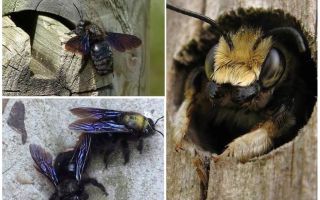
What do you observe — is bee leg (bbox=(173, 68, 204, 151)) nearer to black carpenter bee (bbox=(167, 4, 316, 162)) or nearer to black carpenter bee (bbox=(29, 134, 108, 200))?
black carpenter bee (bbox=(167, 4, 316, 162))

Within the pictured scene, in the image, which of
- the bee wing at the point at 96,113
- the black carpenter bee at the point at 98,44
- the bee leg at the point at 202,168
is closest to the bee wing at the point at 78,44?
the black carpenter bee at the point at 98,44

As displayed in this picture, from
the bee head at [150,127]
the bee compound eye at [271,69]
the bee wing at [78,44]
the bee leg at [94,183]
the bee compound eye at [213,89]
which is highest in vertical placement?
the bee wing at [78,44]

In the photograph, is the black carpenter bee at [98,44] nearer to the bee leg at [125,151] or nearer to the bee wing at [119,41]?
the bee wing at [119,41]

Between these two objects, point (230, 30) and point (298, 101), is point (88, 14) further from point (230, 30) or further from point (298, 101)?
point (298, 101)

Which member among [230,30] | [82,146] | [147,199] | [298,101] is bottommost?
[147,199]

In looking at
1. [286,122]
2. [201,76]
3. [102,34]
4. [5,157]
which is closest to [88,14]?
[102,34]

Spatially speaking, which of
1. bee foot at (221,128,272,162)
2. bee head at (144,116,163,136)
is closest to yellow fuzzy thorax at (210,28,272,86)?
bee foot at (221,128,272,162)
